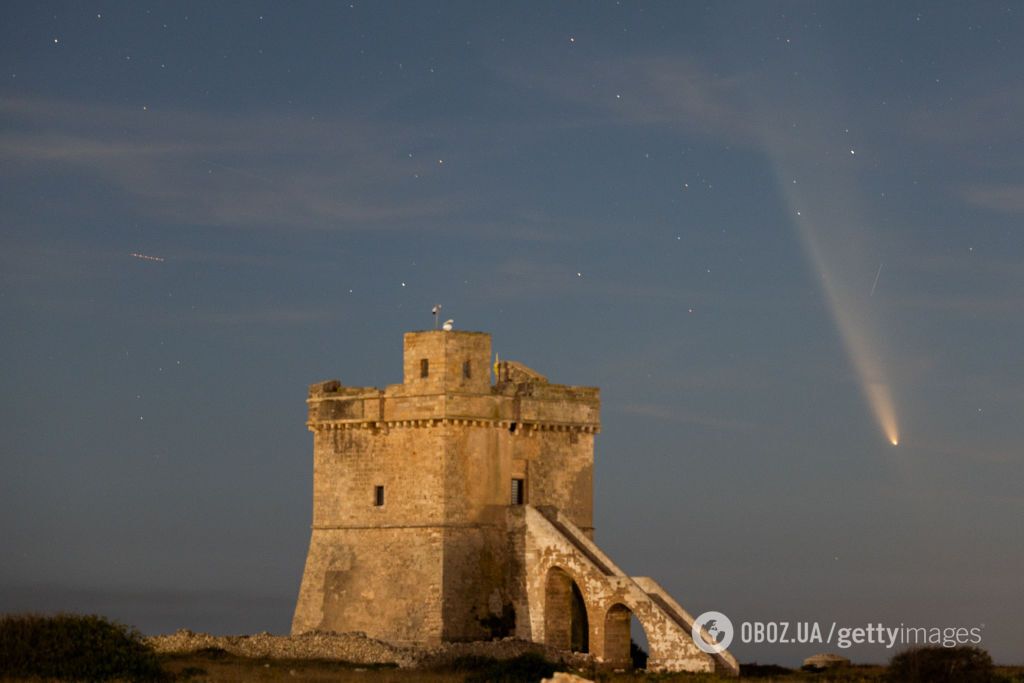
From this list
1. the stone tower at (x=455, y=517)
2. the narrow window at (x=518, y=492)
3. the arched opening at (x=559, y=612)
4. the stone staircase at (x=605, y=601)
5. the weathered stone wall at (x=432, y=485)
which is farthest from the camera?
the narrow window at (x=518, y=492)

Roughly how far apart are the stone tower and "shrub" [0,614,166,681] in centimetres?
738

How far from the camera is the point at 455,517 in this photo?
55.3 m

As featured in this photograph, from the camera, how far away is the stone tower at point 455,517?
5494 centimetres

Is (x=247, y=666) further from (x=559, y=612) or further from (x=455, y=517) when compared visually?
(x=559, y=612)

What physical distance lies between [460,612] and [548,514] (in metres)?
3.42

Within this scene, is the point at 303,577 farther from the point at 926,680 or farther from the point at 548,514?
the point at 926,680

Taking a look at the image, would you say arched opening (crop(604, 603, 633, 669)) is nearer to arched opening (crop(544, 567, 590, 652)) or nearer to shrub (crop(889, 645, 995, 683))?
arched opening (crop(544, 567, 590, 652))

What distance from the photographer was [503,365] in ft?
192

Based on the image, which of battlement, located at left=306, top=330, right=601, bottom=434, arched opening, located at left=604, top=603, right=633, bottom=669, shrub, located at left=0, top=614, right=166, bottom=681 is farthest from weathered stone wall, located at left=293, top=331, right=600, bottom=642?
shrub, located at left=0, top=614, right=166, bottom=681

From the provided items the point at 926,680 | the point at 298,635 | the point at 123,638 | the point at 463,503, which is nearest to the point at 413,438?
the point at 463,503

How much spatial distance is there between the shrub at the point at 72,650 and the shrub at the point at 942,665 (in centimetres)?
1660

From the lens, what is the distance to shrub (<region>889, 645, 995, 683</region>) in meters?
50.3

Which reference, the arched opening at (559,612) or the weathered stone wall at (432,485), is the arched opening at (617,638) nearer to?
the arched opening at (559,612)

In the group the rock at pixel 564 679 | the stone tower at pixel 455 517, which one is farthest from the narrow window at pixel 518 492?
the rock at pixel 564 679
